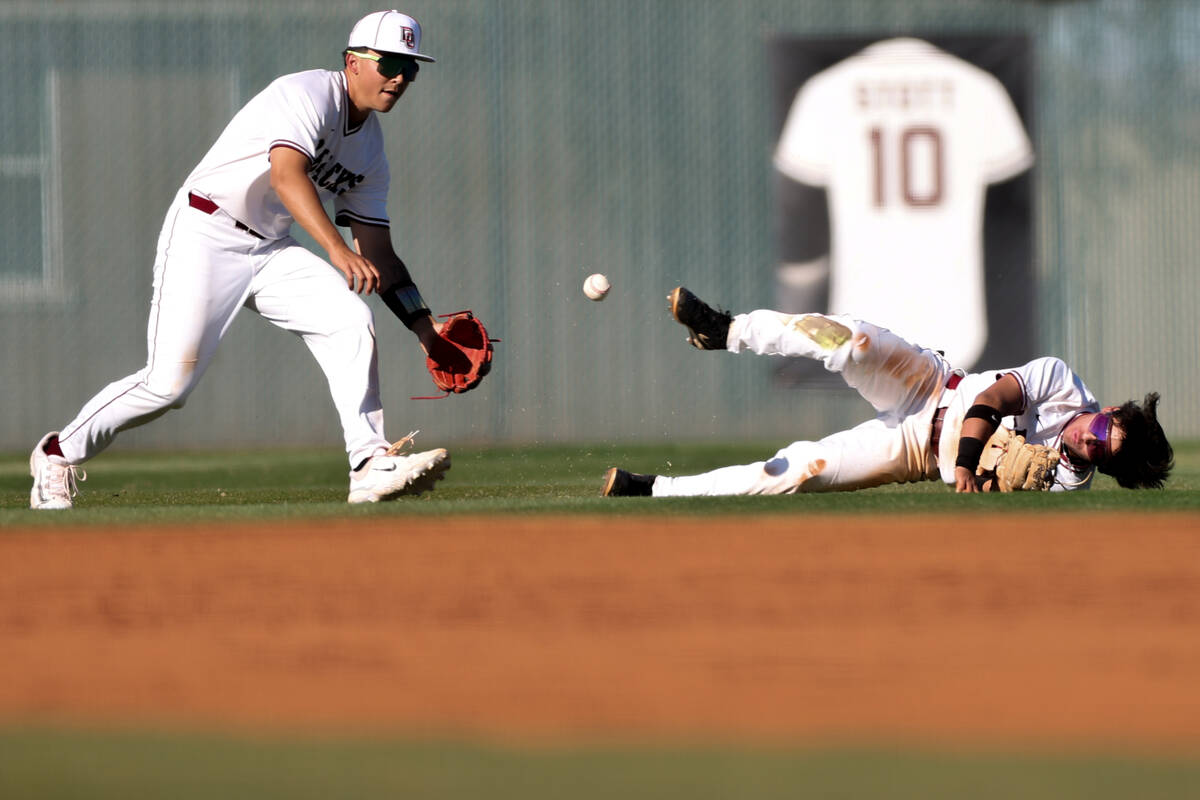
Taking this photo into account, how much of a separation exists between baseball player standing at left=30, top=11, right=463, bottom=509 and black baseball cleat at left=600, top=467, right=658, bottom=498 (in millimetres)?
788

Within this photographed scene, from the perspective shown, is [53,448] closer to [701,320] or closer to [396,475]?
[396,475]

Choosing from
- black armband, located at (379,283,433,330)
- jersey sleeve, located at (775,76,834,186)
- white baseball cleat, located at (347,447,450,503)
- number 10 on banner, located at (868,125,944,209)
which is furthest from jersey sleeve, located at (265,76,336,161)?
number 10 on banner, located at (868,125,944,209)

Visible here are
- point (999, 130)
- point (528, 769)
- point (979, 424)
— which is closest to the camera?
point (528, 769)

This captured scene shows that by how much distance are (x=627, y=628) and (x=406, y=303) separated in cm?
318

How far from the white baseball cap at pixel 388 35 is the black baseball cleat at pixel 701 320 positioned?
4.63 feet

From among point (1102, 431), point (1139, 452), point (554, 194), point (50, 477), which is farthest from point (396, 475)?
point (554, 194)

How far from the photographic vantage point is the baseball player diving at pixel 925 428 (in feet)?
19.3

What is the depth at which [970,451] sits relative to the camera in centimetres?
586

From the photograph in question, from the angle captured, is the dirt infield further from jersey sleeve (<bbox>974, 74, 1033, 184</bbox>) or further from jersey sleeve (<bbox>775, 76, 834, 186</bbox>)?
jersey sleeve (<bbox>974, 74, 1033, 184</bbox>)

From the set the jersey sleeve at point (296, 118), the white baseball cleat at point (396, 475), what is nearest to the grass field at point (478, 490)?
the white baseball cleat at point (396, 475)

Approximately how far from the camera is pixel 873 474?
6.17 meters

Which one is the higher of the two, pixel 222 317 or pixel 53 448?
pixel 222 317

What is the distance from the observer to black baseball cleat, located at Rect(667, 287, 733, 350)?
230 inches

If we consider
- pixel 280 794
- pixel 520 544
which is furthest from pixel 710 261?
pixel 280 794
